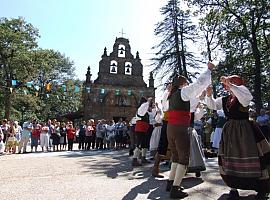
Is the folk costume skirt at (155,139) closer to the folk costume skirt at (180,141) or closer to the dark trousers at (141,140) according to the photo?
the dark trousers at (141,140)

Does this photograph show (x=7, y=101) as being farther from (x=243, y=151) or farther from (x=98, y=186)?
(x=243, y=151)

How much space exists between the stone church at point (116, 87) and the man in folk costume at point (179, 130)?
3638 centimetres

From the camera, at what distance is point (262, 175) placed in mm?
4133

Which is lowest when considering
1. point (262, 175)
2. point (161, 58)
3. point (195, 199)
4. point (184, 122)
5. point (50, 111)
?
point (195, 199)

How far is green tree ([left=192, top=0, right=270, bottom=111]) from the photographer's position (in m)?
21.8

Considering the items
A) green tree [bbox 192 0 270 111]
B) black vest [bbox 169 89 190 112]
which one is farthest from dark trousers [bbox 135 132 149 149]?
green tree [bbox 192 0 270 111]

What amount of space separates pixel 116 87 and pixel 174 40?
46.7 feet

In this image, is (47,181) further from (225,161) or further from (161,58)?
(161,58)

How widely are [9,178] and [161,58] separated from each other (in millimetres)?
24354

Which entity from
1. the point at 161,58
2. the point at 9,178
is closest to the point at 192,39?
the point at 161,58

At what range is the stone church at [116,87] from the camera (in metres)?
41.7

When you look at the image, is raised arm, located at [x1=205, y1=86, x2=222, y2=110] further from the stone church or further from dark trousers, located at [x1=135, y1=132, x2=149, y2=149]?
the stone church

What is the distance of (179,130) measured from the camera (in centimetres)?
475

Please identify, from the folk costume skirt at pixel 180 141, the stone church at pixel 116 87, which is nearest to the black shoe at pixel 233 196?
the folk costume skirt at pixel 180 141
